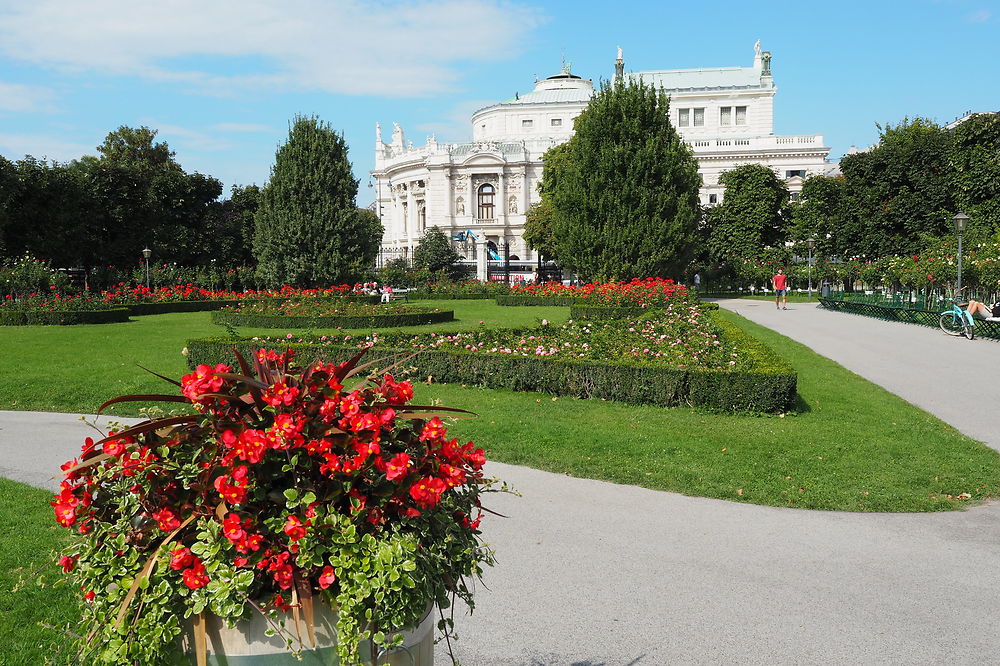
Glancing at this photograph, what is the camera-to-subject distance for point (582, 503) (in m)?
6.08

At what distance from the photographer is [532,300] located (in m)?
34.5

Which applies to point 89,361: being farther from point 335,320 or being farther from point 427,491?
point 427,491

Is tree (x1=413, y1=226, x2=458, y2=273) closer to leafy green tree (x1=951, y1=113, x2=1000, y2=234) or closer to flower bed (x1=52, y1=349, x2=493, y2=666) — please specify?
leafy green tree (x1=951, y1=113, x2=1000, y2=234)

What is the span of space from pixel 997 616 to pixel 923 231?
117 ft

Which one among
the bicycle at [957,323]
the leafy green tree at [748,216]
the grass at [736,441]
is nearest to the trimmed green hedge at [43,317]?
the grass at [736,441]

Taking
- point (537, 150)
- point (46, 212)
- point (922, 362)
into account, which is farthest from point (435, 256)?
point (922, 362)

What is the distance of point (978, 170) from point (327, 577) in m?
39.2

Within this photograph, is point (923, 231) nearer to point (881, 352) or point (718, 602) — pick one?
point (881, 352)

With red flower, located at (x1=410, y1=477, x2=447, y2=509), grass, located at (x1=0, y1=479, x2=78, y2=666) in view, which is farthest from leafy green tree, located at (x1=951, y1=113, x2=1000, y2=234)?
red flower, located at (x1=410, y1=477, x2=447, y2=509)

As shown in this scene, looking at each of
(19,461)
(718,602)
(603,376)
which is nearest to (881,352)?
(603,376)

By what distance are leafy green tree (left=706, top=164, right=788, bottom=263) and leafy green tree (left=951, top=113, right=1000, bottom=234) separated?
13817 millimetres

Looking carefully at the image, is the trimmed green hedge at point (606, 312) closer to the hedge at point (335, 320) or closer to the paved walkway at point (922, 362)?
the paved walkway at point (922, 362)

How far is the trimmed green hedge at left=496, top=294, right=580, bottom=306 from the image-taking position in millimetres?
34000

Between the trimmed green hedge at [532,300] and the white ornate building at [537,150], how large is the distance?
2898cm
